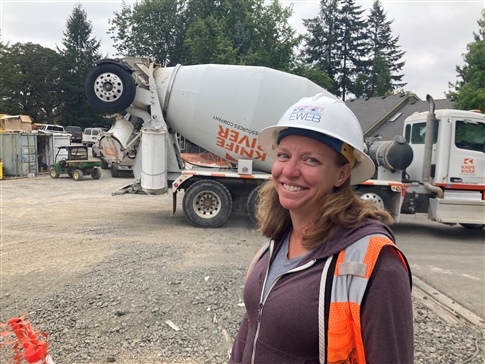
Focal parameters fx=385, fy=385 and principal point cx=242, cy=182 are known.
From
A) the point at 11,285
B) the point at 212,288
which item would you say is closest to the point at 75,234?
the point at 11,285

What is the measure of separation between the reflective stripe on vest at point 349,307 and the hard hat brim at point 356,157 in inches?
17.9

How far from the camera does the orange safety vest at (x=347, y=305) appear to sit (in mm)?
1318

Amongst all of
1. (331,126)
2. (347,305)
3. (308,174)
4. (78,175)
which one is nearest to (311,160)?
(308,174)

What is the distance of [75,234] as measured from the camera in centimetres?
855

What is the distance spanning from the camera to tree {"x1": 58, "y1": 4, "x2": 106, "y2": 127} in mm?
51219

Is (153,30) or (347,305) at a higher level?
(153,30)

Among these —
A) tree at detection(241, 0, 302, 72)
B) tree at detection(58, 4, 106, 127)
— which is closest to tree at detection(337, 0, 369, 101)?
tree at detection(241, 0, 302, 72)

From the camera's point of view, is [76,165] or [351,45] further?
[351,45]

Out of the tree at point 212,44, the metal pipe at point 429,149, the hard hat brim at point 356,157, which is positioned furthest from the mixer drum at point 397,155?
the tree at point 212,44

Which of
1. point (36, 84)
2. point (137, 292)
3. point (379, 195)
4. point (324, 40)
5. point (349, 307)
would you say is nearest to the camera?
point (349, 307)

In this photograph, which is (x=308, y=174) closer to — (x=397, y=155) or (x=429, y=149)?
(x=397, y=155)

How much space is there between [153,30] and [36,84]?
21354 mm

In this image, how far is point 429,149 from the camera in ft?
31.3

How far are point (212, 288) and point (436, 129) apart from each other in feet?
24.0
